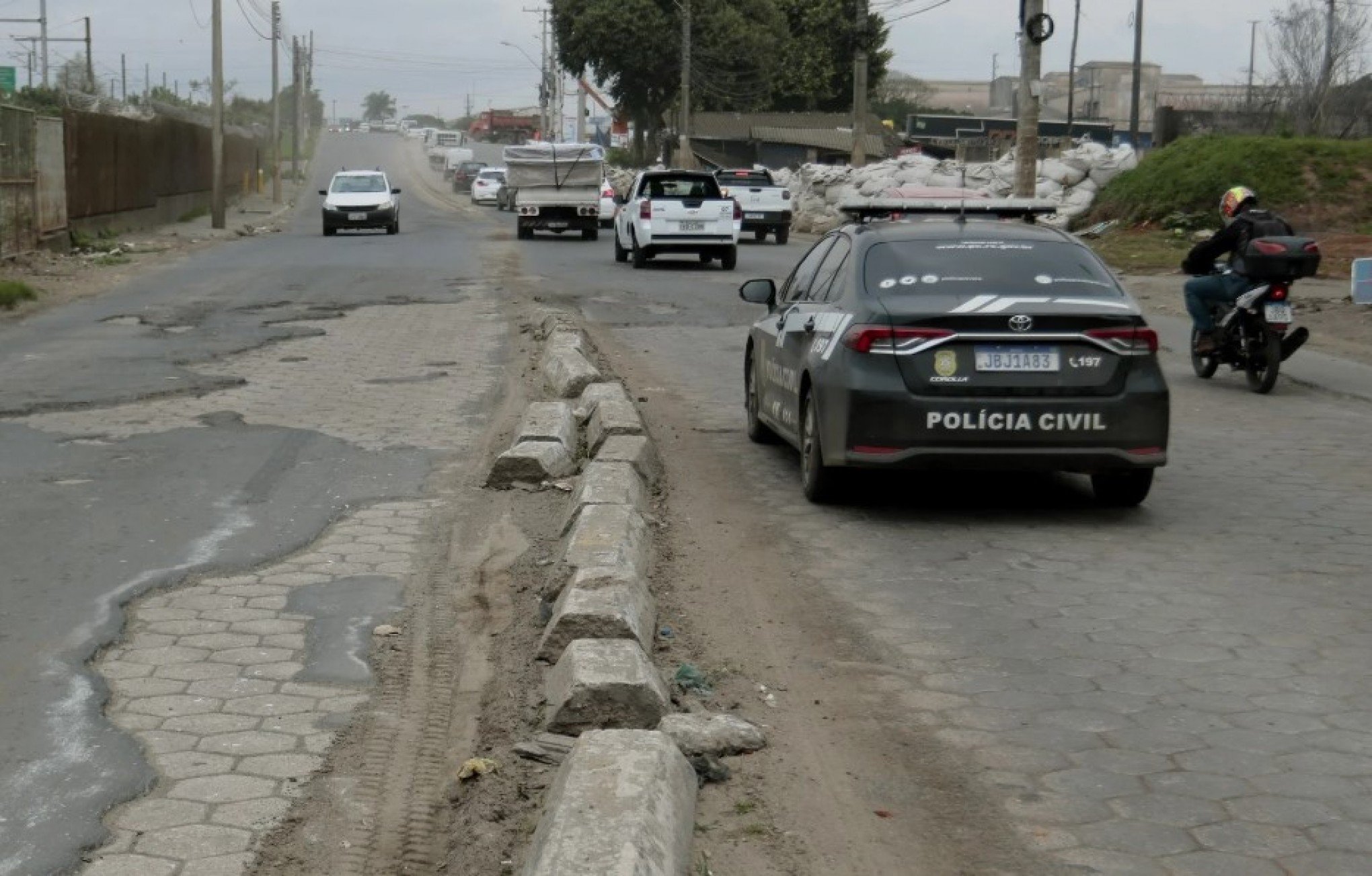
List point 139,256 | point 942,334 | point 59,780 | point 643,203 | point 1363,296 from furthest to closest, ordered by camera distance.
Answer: point 139,256
point 643,203
point 1363,296
point 942,334
point 59,780

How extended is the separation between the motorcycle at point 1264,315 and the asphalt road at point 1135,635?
1.54 meters

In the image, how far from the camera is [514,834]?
14.7 feet

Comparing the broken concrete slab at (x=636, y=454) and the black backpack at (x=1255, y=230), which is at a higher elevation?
the black backpack at (x=1255, y=230)

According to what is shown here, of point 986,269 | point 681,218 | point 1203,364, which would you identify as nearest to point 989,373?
point 986,269

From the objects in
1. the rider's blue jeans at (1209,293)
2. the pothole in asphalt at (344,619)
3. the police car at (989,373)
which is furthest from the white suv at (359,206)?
the pothole in asphalt at (344,619)

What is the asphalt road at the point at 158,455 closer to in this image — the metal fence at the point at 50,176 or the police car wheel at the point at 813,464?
the police car wheel at the point at 813,464

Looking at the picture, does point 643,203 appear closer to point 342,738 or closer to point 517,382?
point 517,382

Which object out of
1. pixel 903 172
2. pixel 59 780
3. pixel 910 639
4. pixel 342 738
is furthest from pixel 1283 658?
pixel 903 172

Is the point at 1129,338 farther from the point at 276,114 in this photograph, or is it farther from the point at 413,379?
the point at 276,114

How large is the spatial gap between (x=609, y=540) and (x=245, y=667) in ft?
5.08

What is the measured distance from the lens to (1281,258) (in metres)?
13.0

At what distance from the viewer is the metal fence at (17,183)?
2588 centimetres

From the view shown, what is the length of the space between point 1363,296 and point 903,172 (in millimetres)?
26006

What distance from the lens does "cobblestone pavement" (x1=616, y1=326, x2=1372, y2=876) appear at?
14.9 ft
